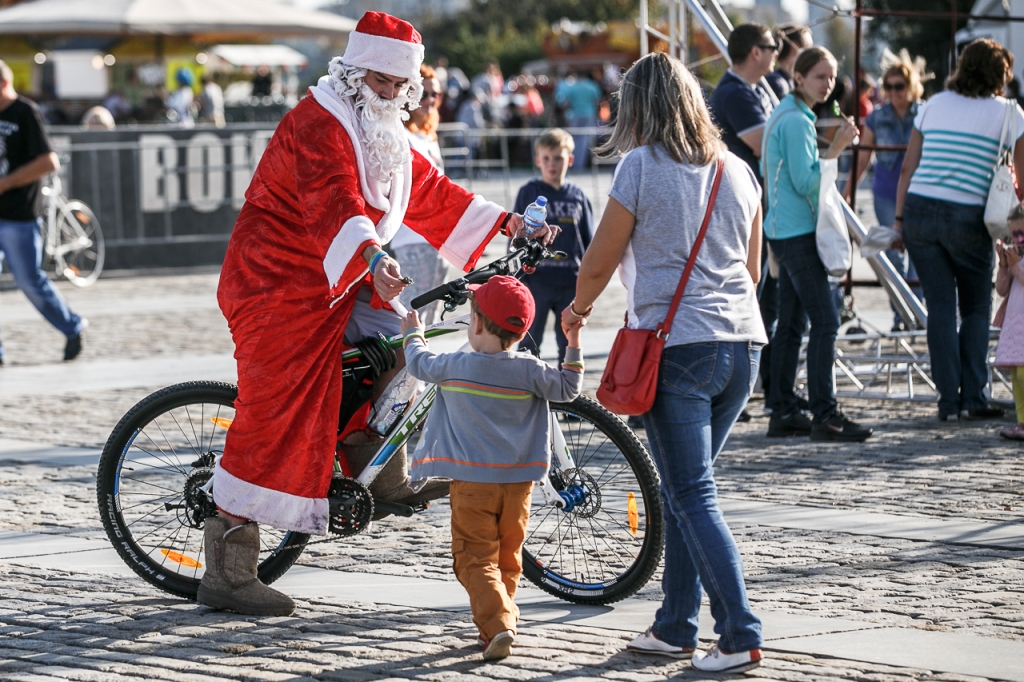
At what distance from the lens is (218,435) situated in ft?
19.2

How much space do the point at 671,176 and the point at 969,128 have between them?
420 cm

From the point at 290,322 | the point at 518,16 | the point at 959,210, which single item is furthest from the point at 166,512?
the point at 518,16

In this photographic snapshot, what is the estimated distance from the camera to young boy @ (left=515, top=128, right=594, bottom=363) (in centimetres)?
803

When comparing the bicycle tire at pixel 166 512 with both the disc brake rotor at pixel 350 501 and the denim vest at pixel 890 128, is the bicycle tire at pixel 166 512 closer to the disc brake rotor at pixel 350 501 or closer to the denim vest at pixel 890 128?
the disc brake rotor at pixel 350 501

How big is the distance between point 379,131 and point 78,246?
36.8 feet

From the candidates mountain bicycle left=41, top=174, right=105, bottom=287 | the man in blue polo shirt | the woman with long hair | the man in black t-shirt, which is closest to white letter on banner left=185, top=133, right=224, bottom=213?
mountain bicycle left=41, top=174, right=105, bottom=287

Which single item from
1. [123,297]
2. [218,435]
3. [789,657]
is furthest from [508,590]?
[123,297]

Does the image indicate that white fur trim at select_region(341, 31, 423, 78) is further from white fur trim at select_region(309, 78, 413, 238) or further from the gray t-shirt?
the gray t-shirt

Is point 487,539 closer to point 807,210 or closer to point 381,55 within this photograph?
point 381,55

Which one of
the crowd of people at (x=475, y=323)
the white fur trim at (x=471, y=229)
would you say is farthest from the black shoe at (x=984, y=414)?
the white fur trim at (x=471, y=229)

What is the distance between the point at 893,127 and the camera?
1149 centimetres

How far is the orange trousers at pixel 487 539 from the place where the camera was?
14.4 ft

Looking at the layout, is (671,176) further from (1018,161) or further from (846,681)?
(1018,161)

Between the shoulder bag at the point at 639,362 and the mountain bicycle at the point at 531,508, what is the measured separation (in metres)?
0.59
